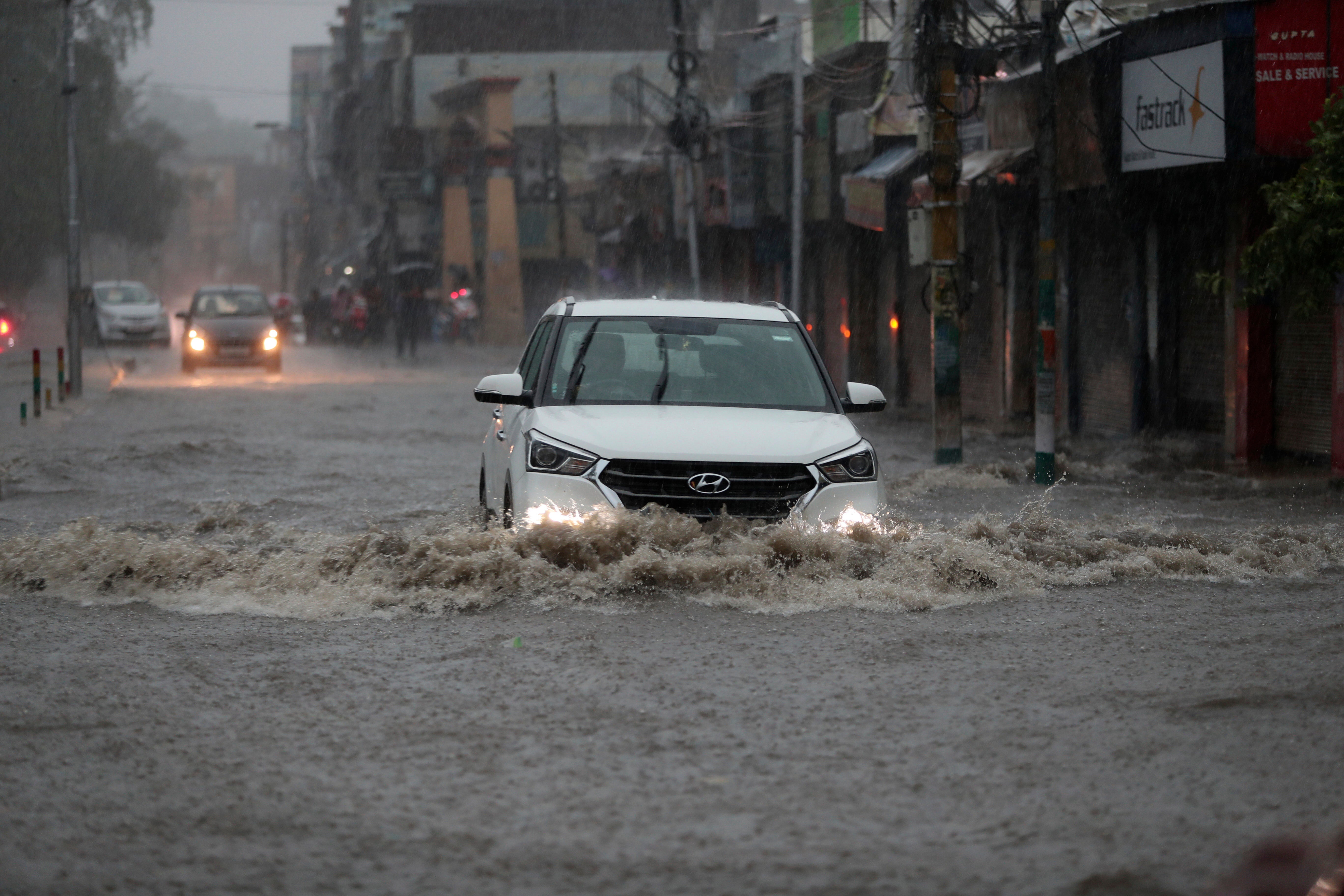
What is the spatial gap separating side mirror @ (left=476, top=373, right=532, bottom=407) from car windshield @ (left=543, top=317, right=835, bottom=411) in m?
0.13

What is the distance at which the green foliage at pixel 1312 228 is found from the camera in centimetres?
1318

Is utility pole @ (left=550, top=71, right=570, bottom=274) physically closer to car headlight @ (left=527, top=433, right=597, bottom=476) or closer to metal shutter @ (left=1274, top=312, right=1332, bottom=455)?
metal shutter @ (left=1274, top=312, right=1332, bottom=455)

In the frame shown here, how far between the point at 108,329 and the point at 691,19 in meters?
19.8

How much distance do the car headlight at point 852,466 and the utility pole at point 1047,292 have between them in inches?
259

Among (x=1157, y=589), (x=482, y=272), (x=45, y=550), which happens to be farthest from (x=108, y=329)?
(x=1157, y=589)

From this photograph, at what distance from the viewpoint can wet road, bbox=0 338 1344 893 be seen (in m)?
4.59

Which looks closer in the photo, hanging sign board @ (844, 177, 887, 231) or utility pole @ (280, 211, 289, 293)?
hanging sign board @ (844, 177, 887, 231)

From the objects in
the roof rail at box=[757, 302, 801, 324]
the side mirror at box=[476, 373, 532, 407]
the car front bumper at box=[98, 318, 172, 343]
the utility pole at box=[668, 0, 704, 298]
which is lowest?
the side mirror at box=[476, 373, 532, 407]

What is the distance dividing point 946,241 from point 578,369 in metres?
7.85

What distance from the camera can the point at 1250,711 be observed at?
623 cm

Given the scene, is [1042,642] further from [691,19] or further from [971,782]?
[691,19]

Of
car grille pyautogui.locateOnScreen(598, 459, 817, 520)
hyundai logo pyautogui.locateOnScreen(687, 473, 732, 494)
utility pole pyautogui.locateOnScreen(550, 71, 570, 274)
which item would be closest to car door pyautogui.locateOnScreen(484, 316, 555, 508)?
car grille pyautogui.locateOnScreen(598, 459, 817, 520)

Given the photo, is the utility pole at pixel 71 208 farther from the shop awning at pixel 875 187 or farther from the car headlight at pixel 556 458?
the car headlight at pixel 556 458

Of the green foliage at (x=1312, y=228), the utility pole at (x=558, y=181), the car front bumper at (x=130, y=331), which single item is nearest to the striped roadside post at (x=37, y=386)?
the green foliage at (x=1312, y=228)
